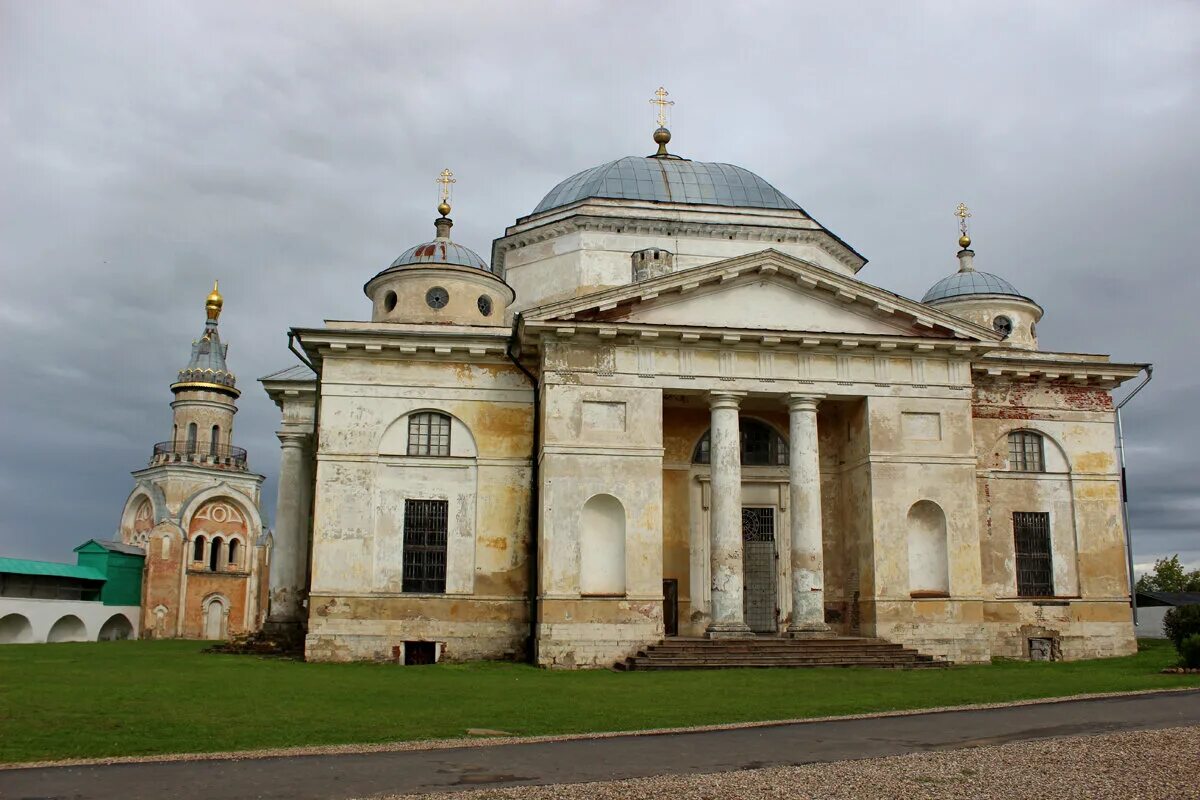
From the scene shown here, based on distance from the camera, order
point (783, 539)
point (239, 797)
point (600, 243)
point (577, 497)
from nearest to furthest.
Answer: point (239, 797)
point (577, 497)
point (783, 539)
point (600, 243)

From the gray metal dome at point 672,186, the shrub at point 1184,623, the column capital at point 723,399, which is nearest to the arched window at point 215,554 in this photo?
the gray metal dome at point 672,186

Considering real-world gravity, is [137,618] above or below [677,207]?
below

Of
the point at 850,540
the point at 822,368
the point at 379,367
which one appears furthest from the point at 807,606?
the point at 379,367

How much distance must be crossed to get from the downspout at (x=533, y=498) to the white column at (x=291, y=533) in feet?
24.0

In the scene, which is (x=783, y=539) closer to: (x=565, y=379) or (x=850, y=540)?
(x=850, y=540)

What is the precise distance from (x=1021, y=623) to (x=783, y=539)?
6203 mm

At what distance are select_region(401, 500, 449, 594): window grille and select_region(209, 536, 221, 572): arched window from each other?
37729 mm

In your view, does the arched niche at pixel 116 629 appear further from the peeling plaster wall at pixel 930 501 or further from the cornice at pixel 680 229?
the peeling plaster wall at pixel 930 501

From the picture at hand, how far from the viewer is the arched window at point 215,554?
58219 millimetres

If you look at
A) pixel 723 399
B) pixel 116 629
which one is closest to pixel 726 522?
pixel 723 399

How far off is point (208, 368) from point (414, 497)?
4244 cm

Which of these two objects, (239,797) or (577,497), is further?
(577,497)

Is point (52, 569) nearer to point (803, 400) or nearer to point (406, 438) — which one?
point (406, 438)

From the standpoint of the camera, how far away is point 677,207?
30781 mm
